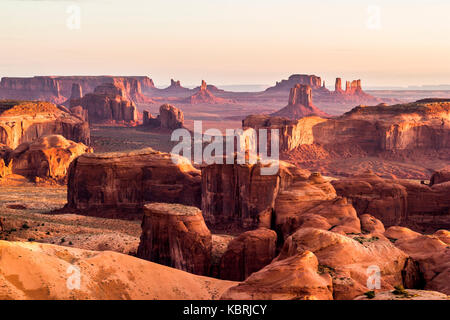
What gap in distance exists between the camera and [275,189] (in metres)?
40.8

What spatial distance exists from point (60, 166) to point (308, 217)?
41.8 meters

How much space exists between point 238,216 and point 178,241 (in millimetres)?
13903

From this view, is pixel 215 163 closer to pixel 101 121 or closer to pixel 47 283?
pixel 47 283

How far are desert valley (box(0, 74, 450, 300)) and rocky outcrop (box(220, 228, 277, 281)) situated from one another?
0.20 ft

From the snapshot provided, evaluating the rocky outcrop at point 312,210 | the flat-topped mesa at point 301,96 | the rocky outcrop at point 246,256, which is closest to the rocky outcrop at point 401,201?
the rocky outcrop at point 312,210

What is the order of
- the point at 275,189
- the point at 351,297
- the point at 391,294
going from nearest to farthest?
the point at 391,294 < the point at 351,297 < the point at 275,189

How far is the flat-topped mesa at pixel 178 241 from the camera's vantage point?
92.7 feet

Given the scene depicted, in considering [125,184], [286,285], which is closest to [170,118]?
[125,184]

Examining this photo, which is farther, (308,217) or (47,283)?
(308,217)

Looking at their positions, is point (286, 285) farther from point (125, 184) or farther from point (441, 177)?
point (441, 177)

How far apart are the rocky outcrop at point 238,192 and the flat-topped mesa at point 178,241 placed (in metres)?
12.2

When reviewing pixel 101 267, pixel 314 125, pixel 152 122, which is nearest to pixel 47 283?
pixel 101 267

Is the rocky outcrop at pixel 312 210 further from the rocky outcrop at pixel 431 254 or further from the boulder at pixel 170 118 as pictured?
the boulder at pixel 170 118
